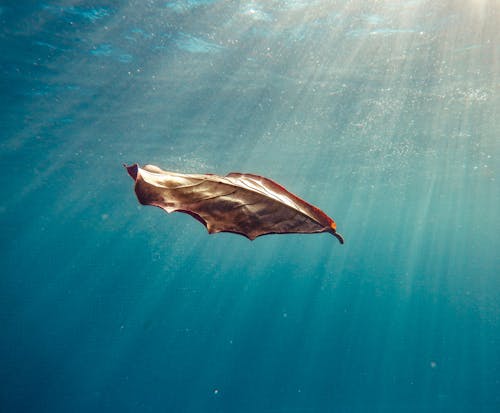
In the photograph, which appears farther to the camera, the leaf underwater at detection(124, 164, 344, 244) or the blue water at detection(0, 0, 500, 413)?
the blue water at detection(0, 0, 500, 413)

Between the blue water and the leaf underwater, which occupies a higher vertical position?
the leaf underwater

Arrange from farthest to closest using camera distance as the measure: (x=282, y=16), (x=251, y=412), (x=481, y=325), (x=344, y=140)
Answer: (x=481, y=325) < (x=251, y=412) < (x=344, y=140) < (x=282, y=16)

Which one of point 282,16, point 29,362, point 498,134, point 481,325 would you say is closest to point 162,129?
point 282,16

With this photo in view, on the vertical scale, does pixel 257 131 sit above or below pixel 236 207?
below

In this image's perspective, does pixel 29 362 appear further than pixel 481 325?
No

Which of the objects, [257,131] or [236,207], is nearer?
[236,207]

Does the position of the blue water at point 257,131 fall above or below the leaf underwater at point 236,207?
below

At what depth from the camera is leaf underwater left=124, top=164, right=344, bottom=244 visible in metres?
0.85

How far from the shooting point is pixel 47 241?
77438 millimetres

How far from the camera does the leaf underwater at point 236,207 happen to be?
0.85 meters

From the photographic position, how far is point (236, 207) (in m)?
0.89

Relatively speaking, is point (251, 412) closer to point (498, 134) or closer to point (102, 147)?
point (102, 147)

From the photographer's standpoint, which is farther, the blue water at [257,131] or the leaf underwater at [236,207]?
the blue water at [257,131]

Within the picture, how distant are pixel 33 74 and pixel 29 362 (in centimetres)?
6664
